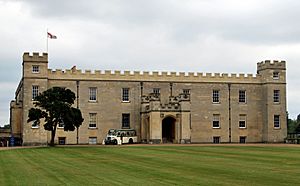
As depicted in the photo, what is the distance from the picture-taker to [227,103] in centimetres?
6222

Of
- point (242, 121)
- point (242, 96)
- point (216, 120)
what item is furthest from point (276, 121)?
point (216, 120)

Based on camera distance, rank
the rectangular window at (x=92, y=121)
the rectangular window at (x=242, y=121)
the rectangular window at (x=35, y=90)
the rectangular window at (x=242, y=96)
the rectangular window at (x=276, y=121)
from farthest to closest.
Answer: the rectangular window at (x=242, y=96), the rectangular window at (x=276, y=121), the rectangular window at (x=242, y=121), the rectangular window at (x=92, y=121), the rectangular window at (x=35, y=90)

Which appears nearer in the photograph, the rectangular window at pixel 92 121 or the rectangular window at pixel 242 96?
the rectangular window at pixel 92 121

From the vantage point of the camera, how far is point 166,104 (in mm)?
57125

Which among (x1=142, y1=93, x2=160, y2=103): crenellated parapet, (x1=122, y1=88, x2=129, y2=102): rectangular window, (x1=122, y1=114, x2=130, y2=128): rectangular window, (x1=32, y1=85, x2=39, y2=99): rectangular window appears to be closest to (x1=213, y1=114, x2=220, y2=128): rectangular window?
(x1=142, y1=93, x2=160, y2=103): crenellated parapet

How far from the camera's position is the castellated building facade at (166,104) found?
56.5m

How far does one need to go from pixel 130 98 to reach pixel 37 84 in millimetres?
10219

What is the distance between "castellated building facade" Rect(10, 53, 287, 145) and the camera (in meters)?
56.5

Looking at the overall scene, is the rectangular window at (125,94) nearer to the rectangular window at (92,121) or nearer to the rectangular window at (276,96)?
the rectangular window at (92,121)

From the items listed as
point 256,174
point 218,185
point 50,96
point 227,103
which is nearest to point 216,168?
point 256,174

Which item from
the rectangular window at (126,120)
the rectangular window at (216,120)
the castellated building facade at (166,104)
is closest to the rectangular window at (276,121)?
the castellated building facade at (166,104)

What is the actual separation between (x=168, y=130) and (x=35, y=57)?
16351mm

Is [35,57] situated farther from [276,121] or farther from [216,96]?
[276,121]

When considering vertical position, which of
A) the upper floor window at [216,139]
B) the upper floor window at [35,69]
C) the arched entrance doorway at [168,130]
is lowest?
the upper floor window at [216,139]
